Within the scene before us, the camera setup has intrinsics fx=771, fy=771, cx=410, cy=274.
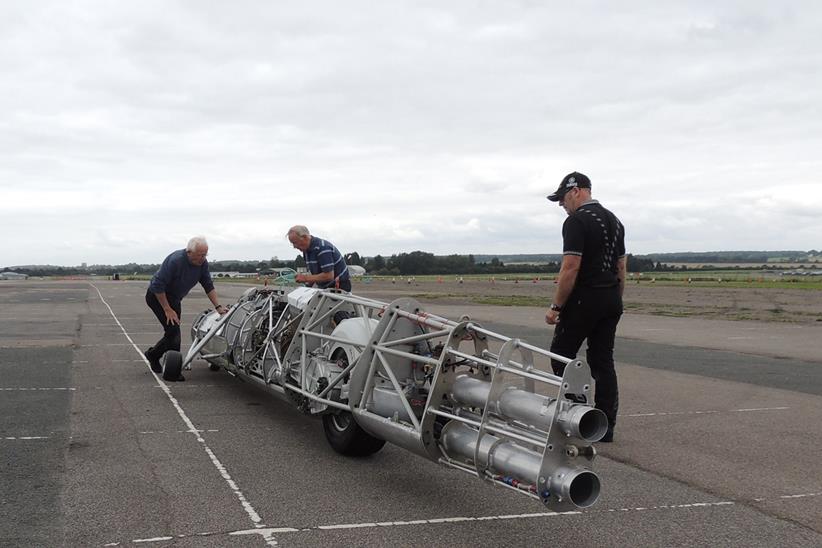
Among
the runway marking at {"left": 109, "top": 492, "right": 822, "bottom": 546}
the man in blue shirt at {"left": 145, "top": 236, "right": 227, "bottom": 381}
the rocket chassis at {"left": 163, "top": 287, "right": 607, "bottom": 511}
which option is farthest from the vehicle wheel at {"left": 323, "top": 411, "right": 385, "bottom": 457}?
the man in blue shirt at {"left": 145, "top": 236, "right": 227, "bottom": 381}

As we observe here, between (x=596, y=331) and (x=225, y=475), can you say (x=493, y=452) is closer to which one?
(x=225, y=475)

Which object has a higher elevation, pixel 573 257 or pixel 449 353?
pixel 573 257

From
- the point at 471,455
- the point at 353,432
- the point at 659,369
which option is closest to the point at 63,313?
the point at 659,369

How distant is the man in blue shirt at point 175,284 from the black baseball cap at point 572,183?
4.71 meters

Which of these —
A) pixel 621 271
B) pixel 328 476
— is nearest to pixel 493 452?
pixel 328 476

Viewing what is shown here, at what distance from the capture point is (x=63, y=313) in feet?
77.9

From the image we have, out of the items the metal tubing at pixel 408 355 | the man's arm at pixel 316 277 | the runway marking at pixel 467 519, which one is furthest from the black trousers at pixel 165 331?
the runway marking at pixel 467 519

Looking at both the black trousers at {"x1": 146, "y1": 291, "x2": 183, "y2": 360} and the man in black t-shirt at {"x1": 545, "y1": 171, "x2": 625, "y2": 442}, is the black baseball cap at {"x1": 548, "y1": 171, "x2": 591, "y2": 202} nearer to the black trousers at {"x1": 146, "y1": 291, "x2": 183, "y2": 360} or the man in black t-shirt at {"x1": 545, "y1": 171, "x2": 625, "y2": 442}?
the man in black t-shirt at {"x1": 545, "y1": 171, "x2": 625, "y2": 442}

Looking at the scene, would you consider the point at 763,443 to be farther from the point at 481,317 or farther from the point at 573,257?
the point at 481,317

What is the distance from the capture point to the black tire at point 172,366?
950cm

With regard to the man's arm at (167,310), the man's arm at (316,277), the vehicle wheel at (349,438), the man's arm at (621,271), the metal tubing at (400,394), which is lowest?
the vehicle wheel at (349,438)

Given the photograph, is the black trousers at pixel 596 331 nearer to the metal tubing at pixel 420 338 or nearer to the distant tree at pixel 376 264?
the metal tubing at pixel 420 338

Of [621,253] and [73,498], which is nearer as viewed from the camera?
[73,498]

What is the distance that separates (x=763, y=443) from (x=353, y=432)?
11.9ft
